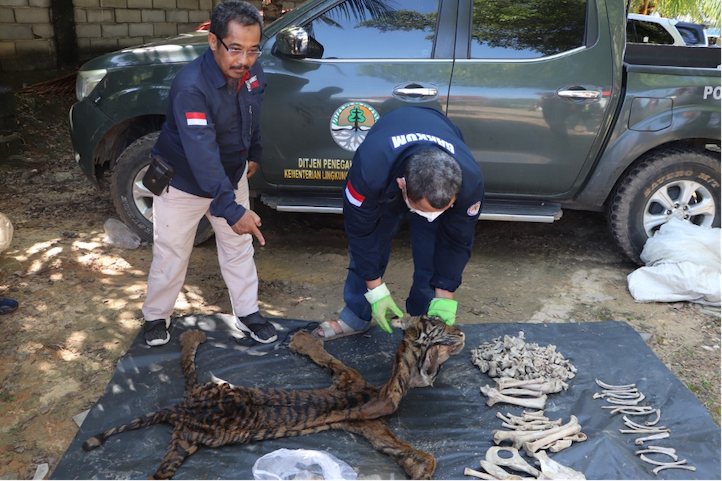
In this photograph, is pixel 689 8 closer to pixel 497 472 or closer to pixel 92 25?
pixel 92 25

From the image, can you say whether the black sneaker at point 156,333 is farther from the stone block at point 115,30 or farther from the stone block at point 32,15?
the stone block at point 115,30

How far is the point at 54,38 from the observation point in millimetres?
8156

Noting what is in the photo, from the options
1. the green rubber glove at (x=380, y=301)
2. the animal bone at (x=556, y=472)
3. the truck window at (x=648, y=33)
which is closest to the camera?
the animal bone at (x=556, y=472)

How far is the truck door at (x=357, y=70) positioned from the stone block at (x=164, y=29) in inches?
245

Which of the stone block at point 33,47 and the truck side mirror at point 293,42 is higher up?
the truck side mirror at point 293,42

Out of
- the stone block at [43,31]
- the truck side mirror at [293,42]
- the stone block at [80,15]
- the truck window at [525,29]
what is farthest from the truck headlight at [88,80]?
the stone block at [80,15]

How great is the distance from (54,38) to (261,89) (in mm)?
6680

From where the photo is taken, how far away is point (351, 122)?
4.22m

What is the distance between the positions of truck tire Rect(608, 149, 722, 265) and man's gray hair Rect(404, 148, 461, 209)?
270cm

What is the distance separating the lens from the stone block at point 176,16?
9.55m

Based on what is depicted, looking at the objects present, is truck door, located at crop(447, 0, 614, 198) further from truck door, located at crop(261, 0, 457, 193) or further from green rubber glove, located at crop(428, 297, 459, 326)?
green rubber glove, located at crop(428, 297, 459, 326)

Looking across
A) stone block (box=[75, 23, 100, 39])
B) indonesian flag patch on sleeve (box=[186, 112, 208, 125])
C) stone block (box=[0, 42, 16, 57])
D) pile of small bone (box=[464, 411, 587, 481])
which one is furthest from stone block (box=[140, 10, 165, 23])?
pile of small bone (box=[464, 411, 587, 481])

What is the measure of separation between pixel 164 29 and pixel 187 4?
638mm

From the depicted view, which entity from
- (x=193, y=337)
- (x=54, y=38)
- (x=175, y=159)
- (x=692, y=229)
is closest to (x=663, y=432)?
(x=692, y=229)
